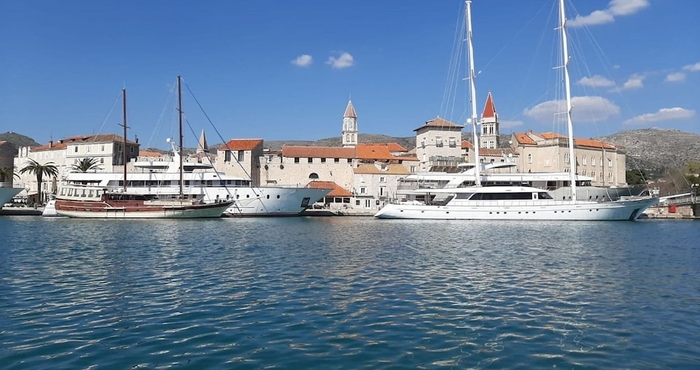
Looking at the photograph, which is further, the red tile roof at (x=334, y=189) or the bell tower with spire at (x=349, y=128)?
the bell tower with spire at (x=349, y=128)

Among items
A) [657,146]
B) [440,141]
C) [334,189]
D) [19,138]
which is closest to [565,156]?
[440,141]

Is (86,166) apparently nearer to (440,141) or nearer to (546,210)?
(440,141)

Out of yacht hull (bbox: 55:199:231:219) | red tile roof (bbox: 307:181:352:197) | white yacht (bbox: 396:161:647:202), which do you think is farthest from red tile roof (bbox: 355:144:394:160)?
yacht hull (bbox: 55:199:231:219)

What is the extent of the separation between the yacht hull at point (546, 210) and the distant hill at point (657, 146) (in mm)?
94205

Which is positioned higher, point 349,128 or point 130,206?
point 349,128

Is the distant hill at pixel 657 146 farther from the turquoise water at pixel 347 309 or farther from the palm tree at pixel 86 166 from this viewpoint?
the turquoise water at pixel 347 309

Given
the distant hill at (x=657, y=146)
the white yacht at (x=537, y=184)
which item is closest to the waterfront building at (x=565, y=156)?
the white yacht at (x=537, y=184)

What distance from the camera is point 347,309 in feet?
34.4

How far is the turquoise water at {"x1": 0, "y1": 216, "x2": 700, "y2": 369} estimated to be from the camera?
7551 millimetres

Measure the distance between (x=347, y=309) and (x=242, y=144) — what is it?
60096 millimetres

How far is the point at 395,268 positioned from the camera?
52.7 ft

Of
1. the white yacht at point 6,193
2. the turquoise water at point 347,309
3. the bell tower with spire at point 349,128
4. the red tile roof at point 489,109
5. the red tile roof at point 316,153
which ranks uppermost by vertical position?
the red tile roof at point 489,109

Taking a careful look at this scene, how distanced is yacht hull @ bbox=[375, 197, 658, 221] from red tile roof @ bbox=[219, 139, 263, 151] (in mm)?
32028

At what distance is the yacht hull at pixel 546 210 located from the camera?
42219mm
